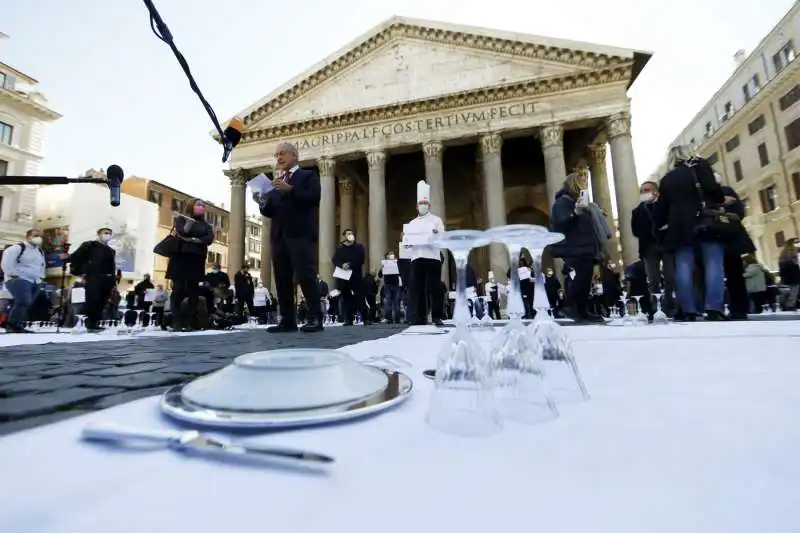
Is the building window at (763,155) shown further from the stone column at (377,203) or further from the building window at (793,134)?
the stone column at (377,203)

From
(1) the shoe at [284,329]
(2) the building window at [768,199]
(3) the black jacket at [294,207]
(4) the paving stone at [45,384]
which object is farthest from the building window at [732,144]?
(4) the paving stone at [45,384]

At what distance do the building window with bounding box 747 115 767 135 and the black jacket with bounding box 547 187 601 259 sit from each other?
3300cm

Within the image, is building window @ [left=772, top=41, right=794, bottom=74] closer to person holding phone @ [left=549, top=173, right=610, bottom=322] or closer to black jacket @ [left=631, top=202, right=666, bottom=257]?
black jacket @ [left=631, top=202, right=666, bottom=257]

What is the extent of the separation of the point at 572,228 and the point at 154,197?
130 feet

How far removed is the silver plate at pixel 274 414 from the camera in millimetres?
805

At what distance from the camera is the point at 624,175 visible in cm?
1538

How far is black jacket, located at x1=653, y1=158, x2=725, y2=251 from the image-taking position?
462 cm

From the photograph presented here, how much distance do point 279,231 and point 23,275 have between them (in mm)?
5416

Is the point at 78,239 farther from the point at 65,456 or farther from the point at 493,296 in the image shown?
the point at 65,456

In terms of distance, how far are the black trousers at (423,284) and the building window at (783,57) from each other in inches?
1310

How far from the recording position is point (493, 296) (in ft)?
46.6

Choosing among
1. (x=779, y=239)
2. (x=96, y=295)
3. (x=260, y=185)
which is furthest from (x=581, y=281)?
(x=779, y=239)

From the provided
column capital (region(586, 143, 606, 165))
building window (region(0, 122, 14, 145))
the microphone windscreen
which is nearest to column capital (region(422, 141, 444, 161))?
column capital (region(586, 143, 606, 165))

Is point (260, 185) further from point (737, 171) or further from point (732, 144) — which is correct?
point (732, 144)
